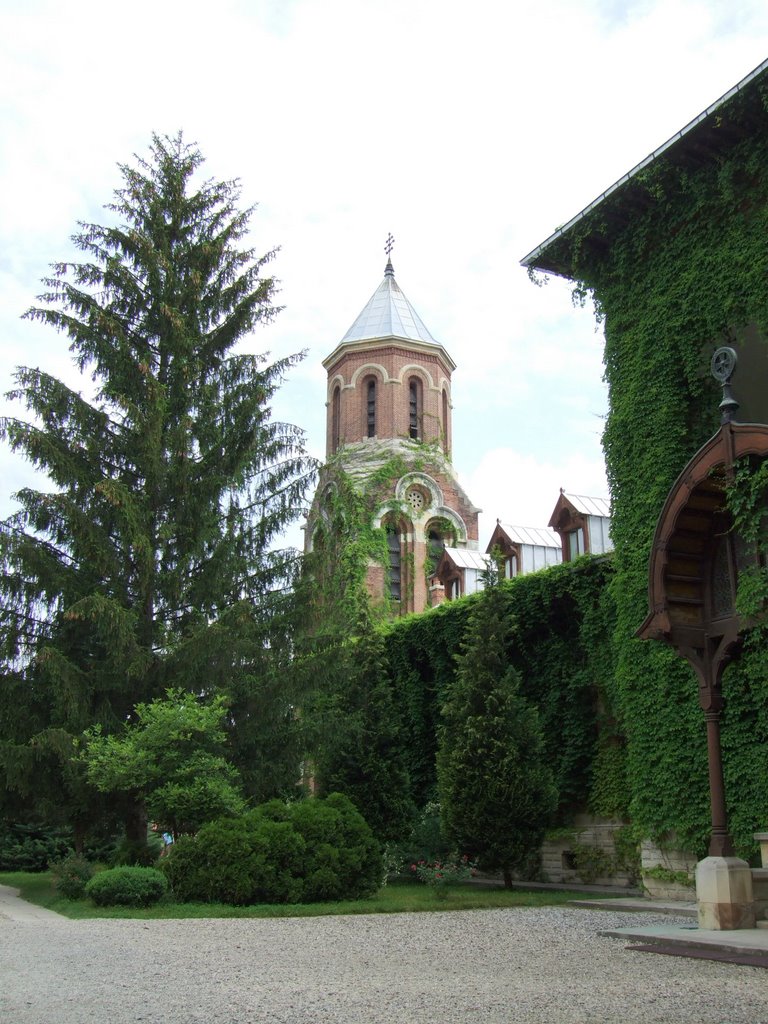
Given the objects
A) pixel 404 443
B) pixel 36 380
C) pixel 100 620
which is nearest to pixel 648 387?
pixel 100 620

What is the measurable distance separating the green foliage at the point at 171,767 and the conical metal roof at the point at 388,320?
2851cm

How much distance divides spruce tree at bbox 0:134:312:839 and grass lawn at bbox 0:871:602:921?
271 centimetres

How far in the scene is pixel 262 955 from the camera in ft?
30.6

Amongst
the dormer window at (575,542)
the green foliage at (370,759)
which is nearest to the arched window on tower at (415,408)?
the dormer window at (575,542)

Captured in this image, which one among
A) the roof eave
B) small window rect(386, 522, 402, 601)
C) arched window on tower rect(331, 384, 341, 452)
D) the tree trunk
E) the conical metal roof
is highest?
the conical metal roof

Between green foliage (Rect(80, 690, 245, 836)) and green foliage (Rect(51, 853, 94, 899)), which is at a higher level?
green foliage (Rect(80, 690, 245, 836))

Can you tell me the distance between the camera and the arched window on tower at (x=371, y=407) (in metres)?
41.5

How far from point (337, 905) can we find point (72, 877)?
174 inches

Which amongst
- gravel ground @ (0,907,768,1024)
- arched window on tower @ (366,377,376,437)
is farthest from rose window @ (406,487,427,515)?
gravel ground @ (0,907,768,1024)

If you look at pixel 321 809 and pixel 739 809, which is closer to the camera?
pixel 739 809

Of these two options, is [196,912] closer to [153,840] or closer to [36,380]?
[153,840]

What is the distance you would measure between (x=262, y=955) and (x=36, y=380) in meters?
13.2

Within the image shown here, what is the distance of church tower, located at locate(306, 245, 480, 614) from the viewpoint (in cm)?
3766

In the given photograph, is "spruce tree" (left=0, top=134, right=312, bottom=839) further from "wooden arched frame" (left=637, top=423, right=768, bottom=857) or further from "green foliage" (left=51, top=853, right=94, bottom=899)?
"wooden arched frame" (left=637, top=423, right=768, bottom=857)
